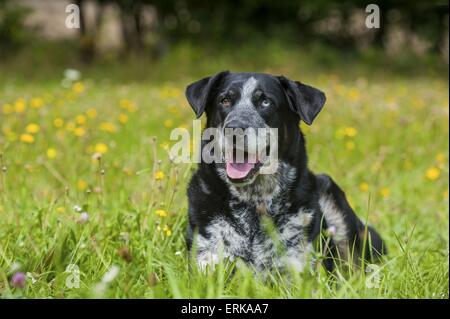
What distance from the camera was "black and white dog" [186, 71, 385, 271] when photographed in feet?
10.8

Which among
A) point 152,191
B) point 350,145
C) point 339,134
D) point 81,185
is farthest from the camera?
point 339,134

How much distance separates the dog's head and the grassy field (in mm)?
387

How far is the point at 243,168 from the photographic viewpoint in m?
3.32

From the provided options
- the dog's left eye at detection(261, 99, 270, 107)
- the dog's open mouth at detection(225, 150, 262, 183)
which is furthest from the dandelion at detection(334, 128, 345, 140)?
the dog's open mouth at detection(225, 150, 262, 183)

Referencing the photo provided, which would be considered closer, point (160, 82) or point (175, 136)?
point (175, 136)

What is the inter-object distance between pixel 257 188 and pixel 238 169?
0.26 meters

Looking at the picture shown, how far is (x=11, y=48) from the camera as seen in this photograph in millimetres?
15719

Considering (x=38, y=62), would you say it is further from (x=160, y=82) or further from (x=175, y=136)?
(x=175, y=136)

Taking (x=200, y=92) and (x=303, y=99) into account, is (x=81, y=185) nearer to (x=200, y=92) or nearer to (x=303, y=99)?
(x=200, y=92)

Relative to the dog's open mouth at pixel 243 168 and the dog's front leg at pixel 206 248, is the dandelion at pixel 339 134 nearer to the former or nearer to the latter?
the dog's open mouth at pixel 243 168

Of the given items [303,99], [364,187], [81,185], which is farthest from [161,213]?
[364,187]

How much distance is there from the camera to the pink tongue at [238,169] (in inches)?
129
